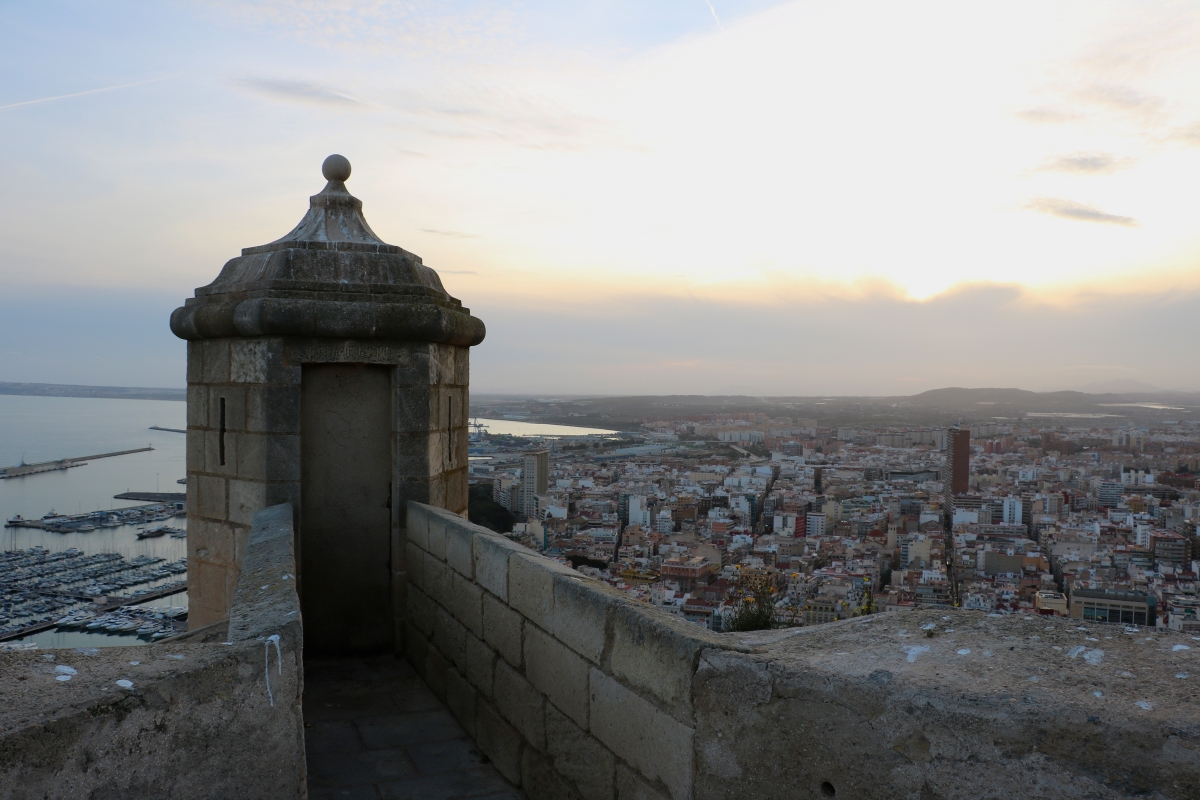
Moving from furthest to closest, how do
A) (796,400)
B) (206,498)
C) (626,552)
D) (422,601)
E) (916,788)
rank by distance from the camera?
(796,400) → (626,552) → (206,498) → (422,601) → (916,788)

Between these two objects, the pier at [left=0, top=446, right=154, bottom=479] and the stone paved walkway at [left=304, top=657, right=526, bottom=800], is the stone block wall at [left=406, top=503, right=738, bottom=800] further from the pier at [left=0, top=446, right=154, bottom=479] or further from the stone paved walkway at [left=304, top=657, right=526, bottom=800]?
the pier at [left=0, top=446, right=154, bottom=479]

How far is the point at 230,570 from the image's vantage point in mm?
4449

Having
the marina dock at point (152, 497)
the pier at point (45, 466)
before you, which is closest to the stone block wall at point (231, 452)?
the marina dock at point (152, 497)

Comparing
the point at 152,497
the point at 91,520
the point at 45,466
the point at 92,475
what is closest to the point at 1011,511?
the point at 91,520

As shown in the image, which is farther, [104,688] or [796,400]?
[796,400]

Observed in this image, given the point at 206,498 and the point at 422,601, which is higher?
the point at 206,498

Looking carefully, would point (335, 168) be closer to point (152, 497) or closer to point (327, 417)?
point (327, 417)

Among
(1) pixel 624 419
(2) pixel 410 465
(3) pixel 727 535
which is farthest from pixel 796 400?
(2) pixel 410 465

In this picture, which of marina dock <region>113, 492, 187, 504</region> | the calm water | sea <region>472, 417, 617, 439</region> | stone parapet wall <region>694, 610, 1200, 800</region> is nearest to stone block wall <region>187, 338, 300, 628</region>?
stone parapet wall <region>694, 610, 1200, 800</region>

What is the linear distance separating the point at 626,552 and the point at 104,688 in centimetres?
2650

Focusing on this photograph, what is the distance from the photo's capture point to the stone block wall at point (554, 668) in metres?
2.09

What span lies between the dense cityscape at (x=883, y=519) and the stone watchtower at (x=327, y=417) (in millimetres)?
1486

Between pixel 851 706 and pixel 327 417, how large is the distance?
136 inches

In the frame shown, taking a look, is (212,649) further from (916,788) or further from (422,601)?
(422,601)
